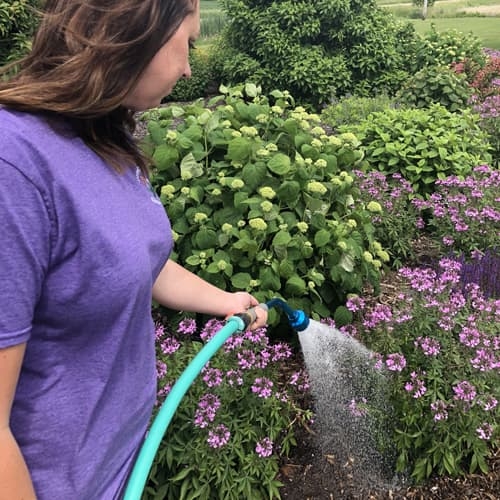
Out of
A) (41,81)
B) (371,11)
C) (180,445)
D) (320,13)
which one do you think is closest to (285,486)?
(180,445)

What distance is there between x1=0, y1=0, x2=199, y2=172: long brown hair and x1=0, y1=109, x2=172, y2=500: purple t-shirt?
42mm

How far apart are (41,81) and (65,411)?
1.72ft

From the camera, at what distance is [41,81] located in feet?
2.82

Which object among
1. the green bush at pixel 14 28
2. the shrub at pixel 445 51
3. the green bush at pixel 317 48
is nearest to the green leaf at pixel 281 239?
the green bush at pixel 14 28

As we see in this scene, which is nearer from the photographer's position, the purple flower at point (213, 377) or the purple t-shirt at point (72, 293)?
the purple t-shirt at point (72, 293)

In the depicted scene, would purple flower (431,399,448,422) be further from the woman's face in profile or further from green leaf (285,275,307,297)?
the woman's face in profile

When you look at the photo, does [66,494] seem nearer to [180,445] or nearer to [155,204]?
[155,204]

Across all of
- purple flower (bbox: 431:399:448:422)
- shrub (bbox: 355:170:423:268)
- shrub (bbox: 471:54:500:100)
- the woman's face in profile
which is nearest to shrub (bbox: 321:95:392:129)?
shrub (bbox: 471:54:500:100)

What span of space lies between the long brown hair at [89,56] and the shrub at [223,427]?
50.1 inches

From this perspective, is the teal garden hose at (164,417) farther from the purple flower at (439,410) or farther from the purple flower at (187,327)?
the purple flower at (439,410)

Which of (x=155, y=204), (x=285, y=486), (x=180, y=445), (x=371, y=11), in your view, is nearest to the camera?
(x=155, y=204)

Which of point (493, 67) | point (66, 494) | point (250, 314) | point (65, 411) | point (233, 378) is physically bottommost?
point (493, 67)

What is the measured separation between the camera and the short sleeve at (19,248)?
0.72m

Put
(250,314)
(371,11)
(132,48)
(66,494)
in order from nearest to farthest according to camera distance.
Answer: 1. (132,48)
2. (66,494)
3. (250,314)
4. (371,11)
